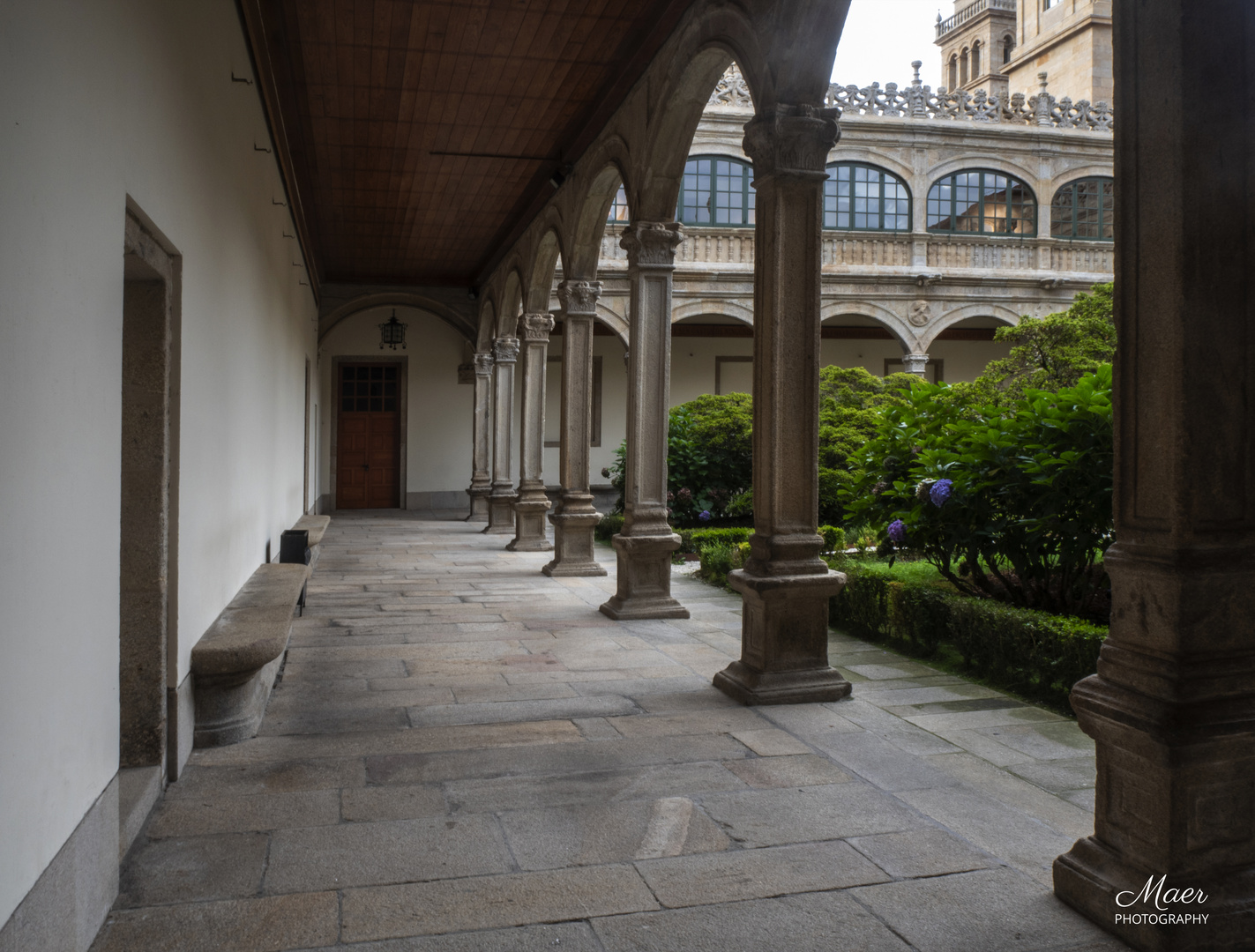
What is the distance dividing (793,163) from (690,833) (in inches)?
125

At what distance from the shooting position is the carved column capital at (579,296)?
364 inches

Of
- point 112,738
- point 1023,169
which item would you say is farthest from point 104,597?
point 1023,169

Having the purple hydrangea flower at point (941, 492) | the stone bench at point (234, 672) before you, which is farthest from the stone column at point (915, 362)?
the stone bench at point (234, 672)

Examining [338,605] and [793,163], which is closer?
[793,163]

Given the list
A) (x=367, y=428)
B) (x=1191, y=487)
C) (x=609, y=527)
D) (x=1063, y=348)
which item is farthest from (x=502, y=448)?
(x=1191, y=487)

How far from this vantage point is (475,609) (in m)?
7.44

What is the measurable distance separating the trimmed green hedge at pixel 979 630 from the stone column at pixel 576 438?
130 inches

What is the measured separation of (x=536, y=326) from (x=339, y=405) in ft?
26.0

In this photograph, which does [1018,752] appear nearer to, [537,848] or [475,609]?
[537,848]

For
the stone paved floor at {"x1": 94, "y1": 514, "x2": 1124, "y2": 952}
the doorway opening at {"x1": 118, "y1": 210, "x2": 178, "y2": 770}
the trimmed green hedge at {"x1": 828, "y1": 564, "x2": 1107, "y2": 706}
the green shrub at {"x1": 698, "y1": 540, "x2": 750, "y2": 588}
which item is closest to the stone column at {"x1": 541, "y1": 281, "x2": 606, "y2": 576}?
the green shrub at {"x1": 698, "y1": 540, "x2": 750, "y2": 588}

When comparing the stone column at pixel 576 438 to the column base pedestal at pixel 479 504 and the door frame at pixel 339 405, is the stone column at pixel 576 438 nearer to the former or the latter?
the column base pedestal at pixel 479 504

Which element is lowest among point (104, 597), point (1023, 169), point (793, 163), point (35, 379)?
point (104, 597)

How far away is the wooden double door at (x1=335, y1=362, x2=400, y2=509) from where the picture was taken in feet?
60.9

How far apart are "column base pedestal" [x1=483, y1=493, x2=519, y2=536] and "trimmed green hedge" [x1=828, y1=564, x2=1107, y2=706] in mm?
7904
